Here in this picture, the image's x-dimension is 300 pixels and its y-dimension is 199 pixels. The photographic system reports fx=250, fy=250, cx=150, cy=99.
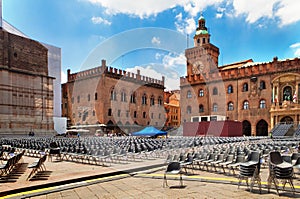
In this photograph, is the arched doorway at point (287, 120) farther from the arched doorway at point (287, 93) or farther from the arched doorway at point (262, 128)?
the arched doorway at point (262, 128)

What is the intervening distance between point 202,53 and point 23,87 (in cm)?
3379

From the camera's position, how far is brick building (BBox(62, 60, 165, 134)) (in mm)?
45125

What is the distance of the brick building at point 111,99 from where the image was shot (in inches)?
1777

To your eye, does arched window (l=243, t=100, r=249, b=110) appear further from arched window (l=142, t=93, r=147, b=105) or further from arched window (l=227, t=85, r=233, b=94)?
arched window (l=142, t=93, r=147, b=105)

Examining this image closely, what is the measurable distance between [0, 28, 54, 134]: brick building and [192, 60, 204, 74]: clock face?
2851 cm

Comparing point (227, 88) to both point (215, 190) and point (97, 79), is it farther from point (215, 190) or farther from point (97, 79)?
point (215, 190)

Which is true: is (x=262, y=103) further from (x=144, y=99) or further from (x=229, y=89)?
(x=144, y=99)

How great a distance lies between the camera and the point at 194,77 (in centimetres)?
4906

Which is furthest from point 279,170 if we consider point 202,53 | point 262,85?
point 202,53

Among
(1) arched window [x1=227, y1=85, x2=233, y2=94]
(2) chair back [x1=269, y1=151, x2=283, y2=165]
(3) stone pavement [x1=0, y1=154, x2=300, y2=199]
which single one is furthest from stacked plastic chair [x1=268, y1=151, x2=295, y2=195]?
(1) arched window [x1=227, y1=85, x2=233, y2=94]

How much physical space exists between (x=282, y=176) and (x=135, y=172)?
4998 millimetres

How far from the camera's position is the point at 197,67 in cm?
5234

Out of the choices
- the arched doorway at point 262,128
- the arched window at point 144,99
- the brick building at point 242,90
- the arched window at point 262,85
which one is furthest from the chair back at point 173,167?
the arched window at point 144,99

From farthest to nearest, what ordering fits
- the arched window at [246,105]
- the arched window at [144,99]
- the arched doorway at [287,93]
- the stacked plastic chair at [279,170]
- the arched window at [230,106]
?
the arched window at [144,99] → the arched window at [230,106] → the arched window at [246,105] → the arched doorway at [287,93] → the stacked plastic chair at [279,170]
